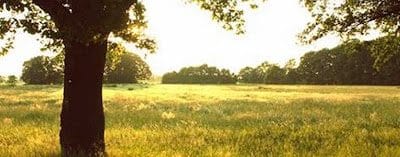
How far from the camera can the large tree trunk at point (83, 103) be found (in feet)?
39.2

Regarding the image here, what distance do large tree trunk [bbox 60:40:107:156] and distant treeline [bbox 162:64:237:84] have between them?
116m

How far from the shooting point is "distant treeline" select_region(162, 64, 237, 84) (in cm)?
12850

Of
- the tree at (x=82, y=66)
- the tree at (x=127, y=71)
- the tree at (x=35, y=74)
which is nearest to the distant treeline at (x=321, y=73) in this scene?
the tree at (x=127, y=71)

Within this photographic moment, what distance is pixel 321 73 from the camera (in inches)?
4592

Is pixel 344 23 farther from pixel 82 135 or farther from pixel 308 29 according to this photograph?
pixel 82 135

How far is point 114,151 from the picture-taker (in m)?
12.5

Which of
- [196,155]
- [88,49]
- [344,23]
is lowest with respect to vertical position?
[196,155]

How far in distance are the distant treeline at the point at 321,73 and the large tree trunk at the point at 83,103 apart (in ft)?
274

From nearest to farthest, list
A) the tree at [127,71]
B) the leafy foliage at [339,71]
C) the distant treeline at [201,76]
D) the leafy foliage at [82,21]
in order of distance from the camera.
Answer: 1. the leafy foliage at [82,21]
2. the leafy foliage at [339,71]
3. the tree at [127,71]
4. the distant treeline at [201,76]

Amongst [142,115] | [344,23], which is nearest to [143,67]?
[142,115]

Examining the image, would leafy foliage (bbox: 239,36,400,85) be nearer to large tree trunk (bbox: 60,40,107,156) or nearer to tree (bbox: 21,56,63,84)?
tree (bbox: 21,56,63,84)

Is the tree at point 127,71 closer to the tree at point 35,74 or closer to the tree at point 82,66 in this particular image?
the tree at point 35,74

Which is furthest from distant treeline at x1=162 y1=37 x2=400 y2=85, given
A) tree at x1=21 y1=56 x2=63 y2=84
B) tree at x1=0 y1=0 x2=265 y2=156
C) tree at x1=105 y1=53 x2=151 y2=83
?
tree at x1=0 y1=0 x2=265 y2=156

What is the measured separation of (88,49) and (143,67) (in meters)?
101
